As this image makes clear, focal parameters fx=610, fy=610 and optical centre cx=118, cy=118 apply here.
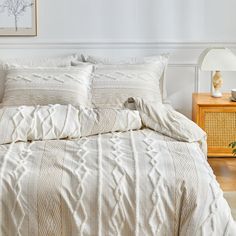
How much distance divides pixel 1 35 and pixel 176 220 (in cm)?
254

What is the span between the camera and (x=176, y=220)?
9.11ft

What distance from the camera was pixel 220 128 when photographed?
4.60 metres

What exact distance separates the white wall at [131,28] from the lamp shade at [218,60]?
0.96 feet

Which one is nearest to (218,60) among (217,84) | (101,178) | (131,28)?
(217,84)

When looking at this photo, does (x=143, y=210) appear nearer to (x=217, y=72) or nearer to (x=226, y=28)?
(x=217, y=72)

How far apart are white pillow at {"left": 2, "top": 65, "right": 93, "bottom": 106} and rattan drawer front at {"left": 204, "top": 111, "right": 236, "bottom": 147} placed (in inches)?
39.3

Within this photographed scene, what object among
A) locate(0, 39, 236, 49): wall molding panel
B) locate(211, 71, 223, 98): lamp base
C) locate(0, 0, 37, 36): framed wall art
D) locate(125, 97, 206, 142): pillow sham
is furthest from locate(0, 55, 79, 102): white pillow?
locate(211, 71, 223, 98): lamp base

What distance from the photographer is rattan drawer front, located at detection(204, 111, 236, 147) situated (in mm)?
4559

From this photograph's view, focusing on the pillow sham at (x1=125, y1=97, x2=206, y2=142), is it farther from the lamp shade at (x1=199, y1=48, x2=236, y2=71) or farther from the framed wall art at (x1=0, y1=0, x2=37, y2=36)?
the framed wall art at (x1=0, y1=0, x2=37, y2=36)

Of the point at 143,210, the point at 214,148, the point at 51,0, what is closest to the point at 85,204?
the point at 143,210

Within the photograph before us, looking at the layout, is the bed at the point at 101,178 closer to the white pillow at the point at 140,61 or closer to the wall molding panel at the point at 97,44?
the white pillow at the point at 140,61

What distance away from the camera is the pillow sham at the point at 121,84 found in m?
4.10

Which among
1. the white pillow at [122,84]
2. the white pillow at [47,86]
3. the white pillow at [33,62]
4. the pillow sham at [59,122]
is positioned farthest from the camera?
the white pillow at [33,62]

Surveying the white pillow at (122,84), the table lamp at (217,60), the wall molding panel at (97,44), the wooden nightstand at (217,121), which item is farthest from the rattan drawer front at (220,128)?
the wall molding panel at (97,44)
